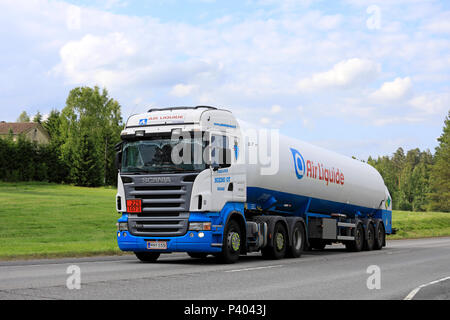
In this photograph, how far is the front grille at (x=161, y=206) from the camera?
14.6 metres

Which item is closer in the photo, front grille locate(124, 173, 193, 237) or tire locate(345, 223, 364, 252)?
front grille locate(124, 173, 193, 237)

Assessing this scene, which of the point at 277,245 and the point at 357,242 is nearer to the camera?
the point at 277,245

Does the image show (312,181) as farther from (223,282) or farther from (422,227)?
(422,227)

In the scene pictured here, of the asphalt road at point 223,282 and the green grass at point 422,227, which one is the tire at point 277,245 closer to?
the asphalt road at point 223,282

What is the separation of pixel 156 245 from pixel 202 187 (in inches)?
75.2

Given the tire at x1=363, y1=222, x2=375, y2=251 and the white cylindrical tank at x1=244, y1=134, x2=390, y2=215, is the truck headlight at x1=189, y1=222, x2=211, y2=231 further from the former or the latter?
the tire at x1=363, y1=222, x2=375, y2=251

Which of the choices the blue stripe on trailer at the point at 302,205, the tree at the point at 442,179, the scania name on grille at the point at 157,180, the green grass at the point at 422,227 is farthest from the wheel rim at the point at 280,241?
the tree at the point at 442,179

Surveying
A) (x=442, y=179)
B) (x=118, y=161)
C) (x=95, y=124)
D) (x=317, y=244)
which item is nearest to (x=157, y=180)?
(x=118, y=161)

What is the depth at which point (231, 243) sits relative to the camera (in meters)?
15.4

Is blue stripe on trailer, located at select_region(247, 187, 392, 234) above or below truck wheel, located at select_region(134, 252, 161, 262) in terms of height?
above

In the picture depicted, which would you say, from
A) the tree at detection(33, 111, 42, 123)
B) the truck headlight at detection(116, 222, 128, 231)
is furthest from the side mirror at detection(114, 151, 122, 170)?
the tree at detection(33, 111, 42, 123)

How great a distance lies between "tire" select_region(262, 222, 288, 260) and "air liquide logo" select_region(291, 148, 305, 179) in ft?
6.91

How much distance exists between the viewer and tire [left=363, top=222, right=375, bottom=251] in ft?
83.7
